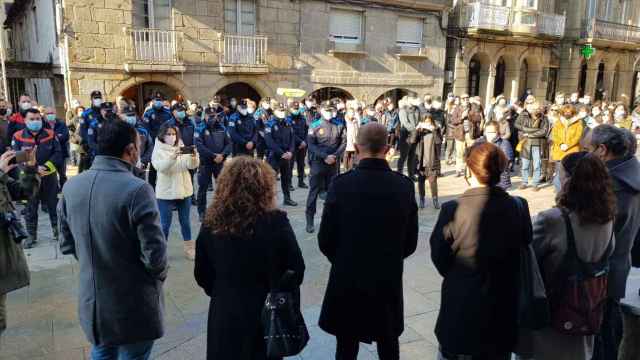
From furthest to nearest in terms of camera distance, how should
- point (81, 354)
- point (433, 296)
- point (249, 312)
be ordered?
point (433, 296) → point (81, 354) → point (249, 312)

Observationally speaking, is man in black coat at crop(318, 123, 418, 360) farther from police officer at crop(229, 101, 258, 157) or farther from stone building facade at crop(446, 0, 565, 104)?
stone building facade at crop(446, 0, 565, 104)

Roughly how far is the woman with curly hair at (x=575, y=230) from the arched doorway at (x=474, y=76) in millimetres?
19549

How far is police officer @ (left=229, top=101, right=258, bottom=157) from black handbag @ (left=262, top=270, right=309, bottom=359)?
23.1ft

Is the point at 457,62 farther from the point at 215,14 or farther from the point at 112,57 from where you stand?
the point at 112,57

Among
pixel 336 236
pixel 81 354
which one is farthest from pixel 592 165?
pixel 81 354

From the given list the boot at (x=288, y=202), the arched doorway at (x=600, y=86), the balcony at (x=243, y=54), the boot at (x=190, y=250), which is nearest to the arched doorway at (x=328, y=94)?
the balcony at (x=243, y=54)

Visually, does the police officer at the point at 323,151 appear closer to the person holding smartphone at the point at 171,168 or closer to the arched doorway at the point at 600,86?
the person holding smartphone at the point at 171,168

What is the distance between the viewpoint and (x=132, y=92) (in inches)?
587

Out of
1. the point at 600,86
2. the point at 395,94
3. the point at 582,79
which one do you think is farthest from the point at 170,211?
the point at 600,86

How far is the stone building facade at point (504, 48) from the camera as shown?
19469 millimetres

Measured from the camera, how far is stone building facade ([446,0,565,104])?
766 inches

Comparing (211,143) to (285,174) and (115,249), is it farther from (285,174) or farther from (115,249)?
(115,249)

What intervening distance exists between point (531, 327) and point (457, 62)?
1840cm

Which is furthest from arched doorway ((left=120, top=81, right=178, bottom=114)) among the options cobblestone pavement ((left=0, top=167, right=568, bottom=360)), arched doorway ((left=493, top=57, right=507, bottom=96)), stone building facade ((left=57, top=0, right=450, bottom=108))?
arched doorway ((left=493, top=57, right=507, bottom=96))
